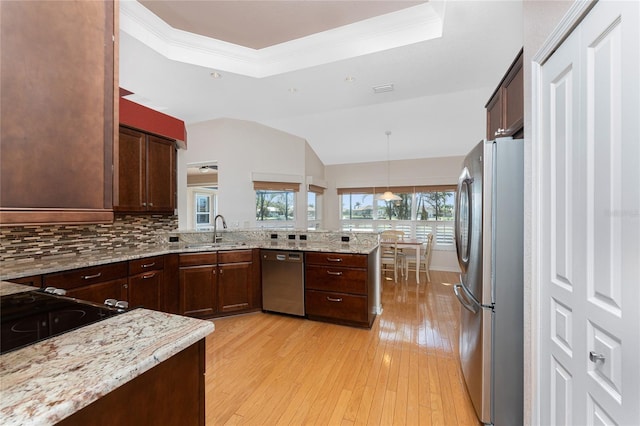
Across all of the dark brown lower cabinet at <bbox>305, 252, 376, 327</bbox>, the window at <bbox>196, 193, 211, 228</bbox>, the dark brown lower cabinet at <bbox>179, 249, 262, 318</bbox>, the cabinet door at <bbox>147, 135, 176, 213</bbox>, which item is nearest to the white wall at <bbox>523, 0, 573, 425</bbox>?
the dark brown lower cabinet at <bbox>305, 252, 376, 327</bbox>

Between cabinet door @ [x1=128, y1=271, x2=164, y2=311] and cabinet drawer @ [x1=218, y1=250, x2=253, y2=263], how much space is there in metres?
0.62

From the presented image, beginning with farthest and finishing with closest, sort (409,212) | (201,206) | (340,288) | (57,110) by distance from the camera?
(201,206) < (409,212) < (340,288) < (57,110)

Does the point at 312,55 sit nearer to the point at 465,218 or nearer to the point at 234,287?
the point at 465,218

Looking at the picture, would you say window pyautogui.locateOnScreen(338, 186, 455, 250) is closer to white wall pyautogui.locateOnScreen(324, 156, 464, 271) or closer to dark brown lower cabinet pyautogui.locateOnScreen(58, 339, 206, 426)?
white wall pyautogui.locateOnScreen(324, 156, 464, 271)

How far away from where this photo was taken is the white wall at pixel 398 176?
566 centimetres

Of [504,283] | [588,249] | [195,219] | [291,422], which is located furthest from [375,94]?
[195,219]

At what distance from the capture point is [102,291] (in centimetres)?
222

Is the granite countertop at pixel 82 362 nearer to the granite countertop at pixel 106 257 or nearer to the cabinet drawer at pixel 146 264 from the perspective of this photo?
the granite countertop at pixel 106 257

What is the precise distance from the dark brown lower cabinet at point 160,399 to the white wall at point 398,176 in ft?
18.3

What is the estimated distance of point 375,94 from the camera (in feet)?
10.8

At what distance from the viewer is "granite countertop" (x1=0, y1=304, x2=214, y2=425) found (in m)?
0.53

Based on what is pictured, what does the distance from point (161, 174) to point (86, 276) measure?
4.48ft

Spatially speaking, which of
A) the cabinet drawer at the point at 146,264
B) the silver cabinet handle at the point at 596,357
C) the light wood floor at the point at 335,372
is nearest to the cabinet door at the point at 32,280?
the cabinet drawer at the point at 146,264

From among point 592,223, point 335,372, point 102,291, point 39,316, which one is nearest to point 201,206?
point 102,291
